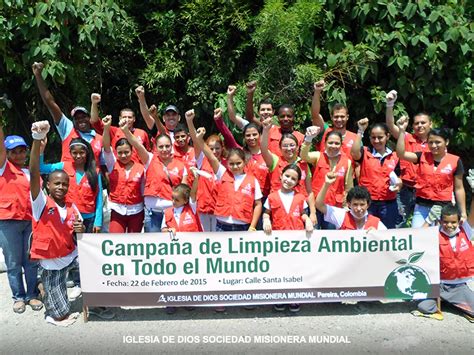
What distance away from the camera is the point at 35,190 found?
4262 millimetres

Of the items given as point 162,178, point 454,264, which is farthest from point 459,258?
point 162,178

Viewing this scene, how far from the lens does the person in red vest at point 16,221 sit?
461 cm

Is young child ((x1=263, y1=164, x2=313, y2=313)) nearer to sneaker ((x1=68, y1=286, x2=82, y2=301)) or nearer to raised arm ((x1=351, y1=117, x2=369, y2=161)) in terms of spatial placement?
raised arm ((x1=351, y1=117, x2=369, y2=161))

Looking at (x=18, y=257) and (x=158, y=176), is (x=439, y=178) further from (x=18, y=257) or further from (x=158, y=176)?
(x=18, y=257)

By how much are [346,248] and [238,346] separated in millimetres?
1353

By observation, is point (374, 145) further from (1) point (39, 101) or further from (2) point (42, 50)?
(1) point (39, 101)

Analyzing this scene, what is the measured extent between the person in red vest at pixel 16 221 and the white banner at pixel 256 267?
0.71 m

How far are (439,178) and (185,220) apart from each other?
2.59 metres

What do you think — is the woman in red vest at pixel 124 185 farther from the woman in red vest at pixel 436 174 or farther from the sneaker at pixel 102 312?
the woman in red vest at pixel 436 174

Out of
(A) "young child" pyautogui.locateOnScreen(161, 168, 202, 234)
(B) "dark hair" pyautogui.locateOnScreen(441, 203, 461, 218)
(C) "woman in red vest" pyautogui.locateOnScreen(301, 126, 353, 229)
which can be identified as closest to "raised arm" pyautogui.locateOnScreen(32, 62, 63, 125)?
(A) "young child" pyautogui.locateOnScreen(161, 168, 202, 234)

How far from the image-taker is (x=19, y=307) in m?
4.71

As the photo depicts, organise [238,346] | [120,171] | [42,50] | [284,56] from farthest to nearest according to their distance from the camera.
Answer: [284,56], [42,50], [120,171], [238,346]

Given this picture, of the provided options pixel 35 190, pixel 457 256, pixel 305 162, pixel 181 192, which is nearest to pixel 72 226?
pixel 35 190

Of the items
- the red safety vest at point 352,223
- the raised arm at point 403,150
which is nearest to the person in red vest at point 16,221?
the red safety vest at point 352,223
